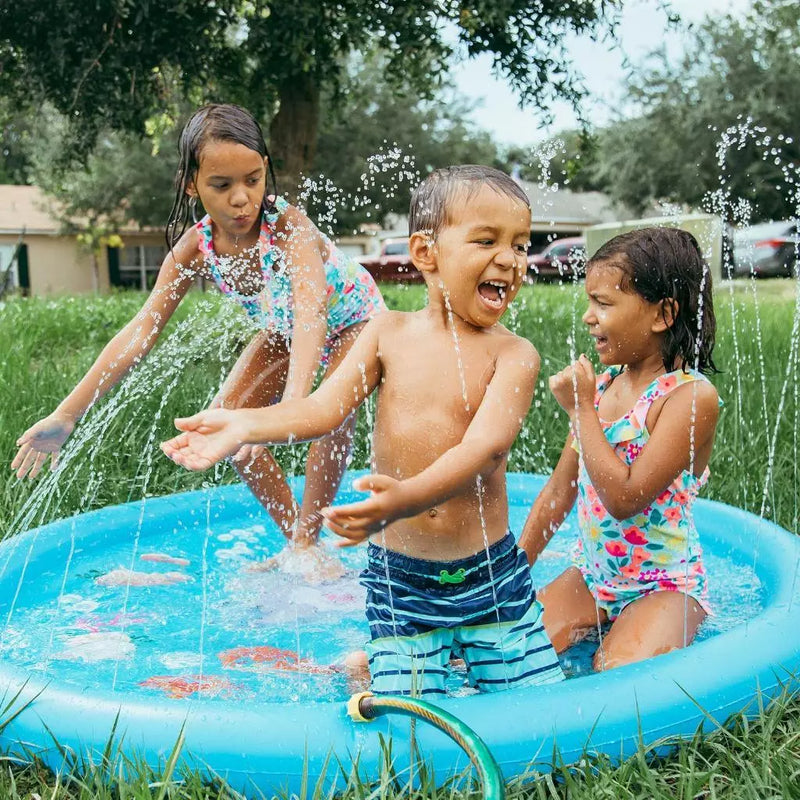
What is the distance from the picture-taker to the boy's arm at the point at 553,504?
2541 millimetres

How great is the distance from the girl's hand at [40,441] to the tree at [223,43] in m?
3.20

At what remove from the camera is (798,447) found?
3.95m

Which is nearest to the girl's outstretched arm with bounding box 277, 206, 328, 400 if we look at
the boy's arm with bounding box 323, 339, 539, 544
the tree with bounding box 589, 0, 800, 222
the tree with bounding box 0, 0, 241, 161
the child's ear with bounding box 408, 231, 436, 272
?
the child's ear with bounding box 408, 231, 436, 272

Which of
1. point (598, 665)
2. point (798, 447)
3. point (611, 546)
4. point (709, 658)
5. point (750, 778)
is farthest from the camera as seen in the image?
point (798, 447)

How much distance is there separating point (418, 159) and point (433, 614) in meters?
25.8

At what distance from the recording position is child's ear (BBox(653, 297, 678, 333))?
2395mm

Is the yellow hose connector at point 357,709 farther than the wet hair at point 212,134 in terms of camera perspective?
No

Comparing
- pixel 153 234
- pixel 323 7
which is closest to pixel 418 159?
pixel 153 234

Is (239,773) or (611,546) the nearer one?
(239,773)

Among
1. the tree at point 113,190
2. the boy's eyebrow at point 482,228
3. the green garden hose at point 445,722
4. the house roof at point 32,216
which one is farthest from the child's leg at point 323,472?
the house roof at point 32,216

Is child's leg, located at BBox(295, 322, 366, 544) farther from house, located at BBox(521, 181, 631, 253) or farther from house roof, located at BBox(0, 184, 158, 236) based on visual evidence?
house, located at BBox(521, 181, 631, 253)

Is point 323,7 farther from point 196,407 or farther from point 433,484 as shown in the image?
point 433,484

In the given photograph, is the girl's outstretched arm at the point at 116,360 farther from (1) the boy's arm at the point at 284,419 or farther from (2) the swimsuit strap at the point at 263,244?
(1) the boy's arm at the point at 284,419

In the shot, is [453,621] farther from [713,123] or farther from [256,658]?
[713,123]
